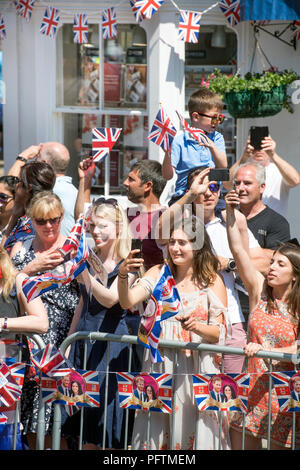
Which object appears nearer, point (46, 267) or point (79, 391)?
point (79, 391)

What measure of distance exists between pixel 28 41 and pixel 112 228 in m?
4.04

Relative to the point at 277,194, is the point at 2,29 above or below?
above

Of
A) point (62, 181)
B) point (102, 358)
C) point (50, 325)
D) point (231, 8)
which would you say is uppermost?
point (231, 8)

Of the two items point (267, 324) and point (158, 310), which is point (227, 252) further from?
point (158, 310)

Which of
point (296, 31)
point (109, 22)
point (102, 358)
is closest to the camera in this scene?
point (102, 358)

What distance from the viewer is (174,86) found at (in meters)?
7.31

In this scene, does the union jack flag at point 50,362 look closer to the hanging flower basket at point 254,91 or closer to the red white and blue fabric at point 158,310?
the red white and blue fabric at point 158,310

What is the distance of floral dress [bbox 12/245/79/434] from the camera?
4.23m

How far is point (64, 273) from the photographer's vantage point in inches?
155

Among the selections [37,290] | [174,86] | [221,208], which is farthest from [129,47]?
[37,290]

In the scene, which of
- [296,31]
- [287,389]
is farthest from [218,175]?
[296,31]

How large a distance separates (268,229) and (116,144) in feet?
10.3

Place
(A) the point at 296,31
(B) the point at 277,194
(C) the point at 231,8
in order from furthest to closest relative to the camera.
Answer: (C) the point at 231,8
(A) the point at 296,31
(B) the point at 277,194

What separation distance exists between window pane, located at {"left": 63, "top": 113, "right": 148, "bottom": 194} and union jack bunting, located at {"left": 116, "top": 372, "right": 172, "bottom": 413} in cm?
419
